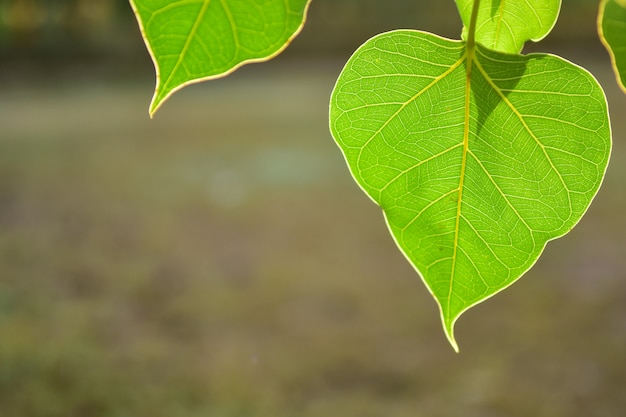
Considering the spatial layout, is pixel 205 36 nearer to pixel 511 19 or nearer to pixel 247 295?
pixel 511 19

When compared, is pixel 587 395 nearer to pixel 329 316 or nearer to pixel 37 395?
pixel 329 316

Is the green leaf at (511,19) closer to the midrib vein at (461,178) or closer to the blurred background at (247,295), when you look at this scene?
the midrib vein at (461,178)

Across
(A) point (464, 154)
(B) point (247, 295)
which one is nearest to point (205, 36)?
(A) point (464, 154)

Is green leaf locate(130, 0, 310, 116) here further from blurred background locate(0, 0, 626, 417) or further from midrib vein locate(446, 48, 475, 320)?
blurred background locate(0, 0, 626, 417)

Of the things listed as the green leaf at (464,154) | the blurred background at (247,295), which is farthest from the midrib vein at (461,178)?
the blurred background at (247,295)

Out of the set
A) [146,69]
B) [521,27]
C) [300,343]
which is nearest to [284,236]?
[300,343]

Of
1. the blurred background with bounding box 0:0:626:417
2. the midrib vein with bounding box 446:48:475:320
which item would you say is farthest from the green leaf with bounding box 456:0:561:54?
the blurred background with bounding box 0:0:626:417
